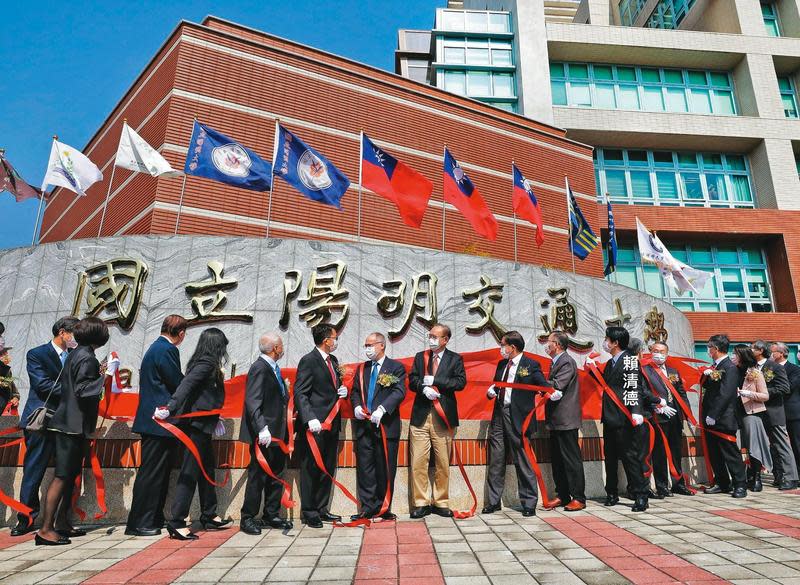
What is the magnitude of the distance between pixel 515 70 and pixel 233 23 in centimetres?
1483

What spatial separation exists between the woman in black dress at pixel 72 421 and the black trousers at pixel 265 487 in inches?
55.8

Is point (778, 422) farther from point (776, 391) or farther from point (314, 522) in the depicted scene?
point (314, 522)

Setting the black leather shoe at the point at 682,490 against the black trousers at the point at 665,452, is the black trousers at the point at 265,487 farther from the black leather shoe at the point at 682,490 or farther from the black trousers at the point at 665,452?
the black leather shoe at the point at 682,490

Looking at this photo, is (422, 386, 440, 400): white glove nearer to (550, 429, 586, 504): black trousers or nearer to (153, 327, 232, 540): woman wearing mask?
(550, 429, 586, 504): black trousers

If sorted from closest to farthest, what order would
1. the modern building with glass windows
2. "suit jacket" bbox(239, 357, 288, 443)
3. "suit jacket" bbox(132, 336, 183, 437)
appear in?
"suit jacket" bbox(132, 336, 183, 437), "suit jacket" bbox(239, 357, 288, 443), the modern building with glass windows

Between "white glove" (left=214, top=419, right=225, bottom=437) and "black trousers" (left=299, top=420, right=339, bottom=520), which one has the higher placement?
"white glove" (left=214, top=419, right=225, bottom=437)

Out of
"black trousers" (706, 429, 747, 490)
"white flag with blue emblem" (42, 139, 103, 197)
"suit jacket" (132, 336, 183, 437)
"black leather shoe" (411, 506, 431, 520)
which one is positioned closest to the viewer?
"suit jacket" (132, 336, 183, 437)

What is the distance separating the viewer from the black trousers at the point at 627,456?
5336mm

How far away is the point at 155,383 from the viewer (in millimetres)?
4555

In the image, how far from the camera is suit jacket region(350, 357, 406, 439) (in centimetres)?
512

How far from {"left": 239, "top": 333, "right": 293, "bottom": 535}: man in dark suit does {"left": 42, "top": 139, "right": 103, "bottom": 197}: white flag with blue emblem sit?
28.8ft

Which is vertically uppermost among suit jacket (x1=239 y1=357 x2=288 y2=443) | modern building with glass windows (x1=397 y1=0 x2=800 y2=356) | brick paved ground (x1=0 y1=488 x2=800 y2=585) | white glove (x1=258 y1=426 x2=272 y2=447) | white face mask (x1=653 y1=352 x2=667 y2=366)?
modern building with glass windows (x1=397 y1=0 x2=800 y2=356)

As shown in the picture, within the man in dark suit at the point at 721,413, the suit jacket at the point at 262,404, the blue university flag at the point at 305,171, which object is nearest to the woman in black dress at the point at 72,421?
the suit jacket at the point at 262,404

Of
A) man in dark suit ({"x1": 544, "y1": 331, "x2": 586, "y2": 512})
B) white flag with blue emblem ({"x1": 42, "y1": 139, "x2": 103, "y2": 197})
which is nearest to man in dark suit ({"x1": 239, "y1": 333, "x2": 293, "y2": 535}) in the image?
man in dark suit ({"x1": 544, "y1": 331, "x2": 586, "y2": 512})
